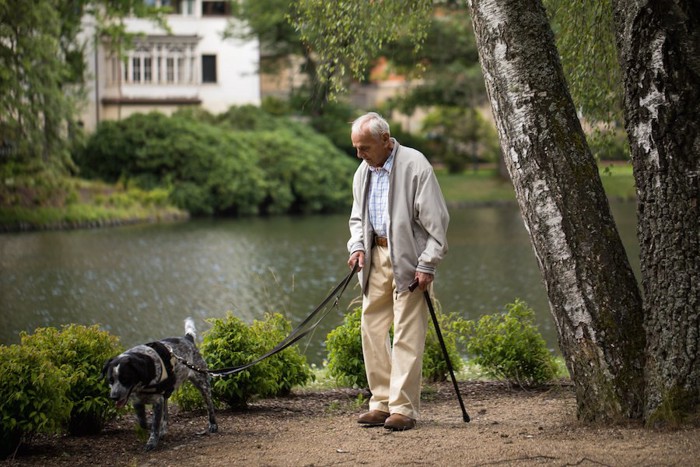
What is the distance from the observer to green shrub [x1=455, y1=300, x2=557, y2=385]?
9414mm

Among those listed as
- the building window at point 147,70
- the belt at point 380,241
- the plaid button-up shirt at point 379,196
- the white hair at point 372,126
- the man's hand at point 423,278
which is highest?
the building window at point 147,70

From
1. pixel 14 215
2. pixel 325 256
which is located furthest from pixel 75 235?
pixel 325 256

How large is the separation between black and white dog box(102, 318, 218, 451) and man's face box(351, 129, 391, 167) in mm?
1849

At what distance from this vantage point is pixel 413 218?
730 centimetres

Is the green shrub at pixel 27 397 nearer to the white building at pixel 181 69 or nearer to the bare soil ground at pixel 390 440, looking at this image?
the bare soil ground at pixel 390 440

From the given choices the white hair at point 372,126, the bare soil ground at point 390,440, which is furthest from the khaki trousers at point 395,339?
the white hair at point 372,126

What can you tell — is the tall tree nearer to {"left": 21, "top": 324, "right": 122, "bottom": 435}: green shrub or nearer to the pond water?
{"left": 21, "top": 324, "right": 122, "bottom": 435}: green shrub

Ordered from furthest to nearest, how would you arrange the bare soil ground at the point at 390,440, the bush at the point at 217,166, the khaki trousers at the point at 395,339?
the bush at the point at 217,166 → the khaki trousers at the point at 395,339 → the bare soil ground at the point at 390,440

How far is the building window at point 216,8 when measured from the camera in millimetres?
63219

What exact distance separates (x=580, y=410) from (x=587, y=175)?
143 cm

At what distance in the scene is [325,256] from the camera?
2866cm

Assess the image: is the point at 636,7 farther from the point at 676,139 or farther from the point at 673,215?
the point at 673,215

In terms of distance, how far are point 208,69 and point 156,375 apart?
57.1 meters

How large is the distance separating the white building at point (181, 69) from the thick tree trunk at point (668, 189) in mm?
55208
